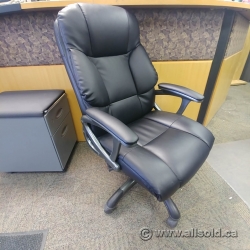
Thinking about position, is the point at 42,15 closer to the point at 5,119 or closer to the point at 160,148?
the point at 5,119

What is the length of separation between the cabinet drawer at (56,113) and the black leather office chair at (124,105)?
306 mm

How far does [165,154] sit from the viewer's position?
0.67 metres

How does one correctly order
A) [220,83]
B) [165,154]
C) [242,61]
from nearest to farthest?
[165,154] → [220,83] → [242,61]

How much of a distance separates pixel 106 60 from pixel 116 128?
1.51 ft

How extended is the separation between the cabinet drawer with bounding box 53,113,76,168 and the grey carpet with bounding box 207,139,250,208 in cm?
114

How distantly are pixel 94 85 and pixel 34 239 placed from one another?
2.85 feet

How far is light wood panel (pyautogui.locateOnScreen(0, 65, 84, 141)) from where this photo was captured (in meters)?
1.13

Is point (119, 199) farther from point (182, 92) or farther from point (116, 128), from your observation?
point (182, 92)

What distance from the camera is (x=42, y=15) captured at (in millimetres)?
958

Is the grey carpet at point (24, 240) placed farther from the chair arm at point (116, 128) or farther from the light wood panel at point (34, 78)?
the light wood panel at point (34, 78)

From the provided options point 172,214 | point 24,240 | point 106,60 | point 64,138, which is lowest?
point 24,240

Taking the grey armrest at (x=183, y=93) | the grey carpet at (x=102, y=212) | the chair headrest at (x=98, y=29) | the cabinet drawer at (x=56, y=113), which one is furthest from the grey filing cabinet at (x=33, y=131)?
the grey armrest at (x=183, y=93)

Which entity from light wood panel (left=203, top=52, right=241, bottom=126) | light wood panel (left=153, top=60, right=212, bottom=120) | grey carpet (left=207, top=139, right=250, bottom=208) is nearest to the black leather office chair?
light wood panel (left=153, top=60, right=212, bottom=120)

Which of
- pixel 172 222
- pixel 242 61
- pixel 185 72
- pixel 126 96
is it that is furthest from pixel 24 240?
pixel 242 61
